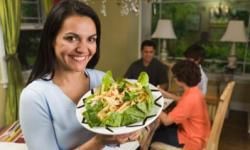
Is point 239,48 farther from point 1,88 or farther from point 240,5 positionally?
point 1,88

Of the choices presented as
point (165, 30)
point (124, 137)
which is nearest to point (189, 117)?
point (124, 137)

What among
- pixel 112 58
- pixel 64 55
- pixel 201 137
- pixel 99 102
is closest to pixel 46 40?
pixel 64 55

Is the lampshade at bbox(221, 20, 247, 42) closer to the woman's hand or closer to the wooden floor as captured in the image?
the wooden floor

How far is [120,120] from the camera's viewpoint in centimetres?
86

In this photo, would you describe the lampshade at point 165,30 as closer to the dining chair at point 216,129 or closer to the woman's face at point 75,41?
the dining chair at point 216,129

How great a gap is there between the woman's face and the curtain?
160 cm

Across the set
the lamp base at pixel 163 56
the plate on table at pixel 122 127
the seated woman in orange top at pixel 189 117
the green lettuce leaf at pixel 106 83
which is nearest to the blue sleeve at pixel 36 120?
the plate on table at pixel 122 127

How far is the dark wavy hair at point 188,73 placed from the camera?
2131mm

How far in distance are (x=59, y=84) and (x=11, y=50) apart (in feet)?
5.20

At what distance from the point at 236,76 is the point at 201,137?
225 cm

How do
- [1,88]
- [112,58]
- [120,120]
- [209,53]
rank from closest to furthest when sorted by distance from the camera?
[120,120] → [1,88] → [112,58] → [209,53]

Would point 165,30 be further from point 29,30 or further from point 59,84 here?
point 59,84

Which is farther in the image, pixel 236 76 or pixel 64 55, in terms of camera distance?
pixel 236 76

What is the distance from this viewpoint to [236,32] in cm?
364
